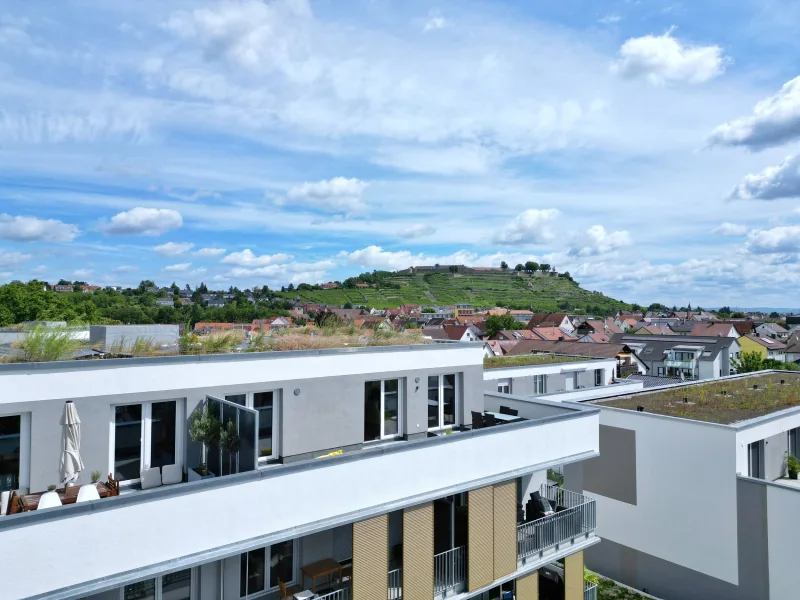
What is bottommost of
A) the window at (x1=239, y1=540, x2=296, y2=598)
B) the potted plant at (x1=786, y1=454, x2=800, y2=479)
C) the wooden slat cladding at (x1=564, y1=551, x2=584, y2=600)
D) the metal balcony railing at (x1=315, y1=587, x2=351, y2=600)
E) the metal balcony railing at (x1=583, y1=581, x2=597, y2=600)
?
the metal balcony railing at (x1=583, y1=581, x2=597, y2=600)

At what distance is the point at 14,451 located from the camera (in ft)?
25.0

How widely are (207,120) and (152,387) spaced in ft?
45.1

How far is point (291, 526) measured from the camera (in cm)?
805

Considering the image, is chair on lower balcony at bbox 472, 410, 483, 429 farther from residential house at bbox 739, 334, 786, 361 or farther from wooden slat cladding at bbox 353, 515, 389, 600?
residential house at bbox 739, 334, 786, 361

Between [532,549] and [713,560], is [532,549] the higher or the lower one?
the higher one

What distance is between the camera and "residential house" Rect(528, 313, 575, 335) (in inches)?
4358

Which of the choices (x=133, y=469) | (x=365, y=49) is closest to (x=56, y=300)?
(x=365, y=49)

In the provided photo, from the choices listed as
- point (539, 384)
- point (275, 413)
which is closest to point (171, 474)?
point (275, 413)

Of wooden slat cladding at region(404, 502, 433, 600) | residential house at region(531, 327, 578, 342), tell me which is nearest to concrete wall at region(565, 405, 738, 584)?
wooden slat cladding at region(404, 502, 433, 600)

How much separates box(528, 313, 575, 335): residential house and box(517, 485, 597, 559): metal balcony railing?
9827cm

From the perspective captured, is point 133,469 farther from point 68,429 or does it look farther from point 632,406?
point 632,406

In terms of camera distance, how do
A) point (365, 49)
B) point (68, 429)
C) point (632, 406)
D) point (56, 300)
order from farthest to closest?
point (56, 300) → point (632, 406) → point (365, 49) → point (68, 429)

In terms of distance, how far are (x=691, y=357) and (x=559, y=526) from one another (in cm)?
5110

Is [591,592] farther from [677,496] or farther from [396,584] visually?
[396,584]
